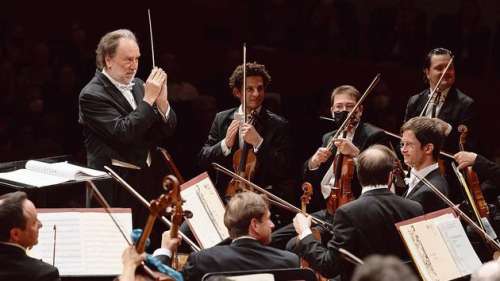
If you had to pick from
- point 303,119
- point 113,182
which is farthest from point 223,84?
point 113,182

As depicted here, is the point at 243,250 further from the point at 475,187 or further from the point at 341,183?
the point at 475,187

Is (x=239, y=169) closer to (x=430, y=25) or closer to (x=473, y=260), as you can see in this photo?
(x=473, y=260)

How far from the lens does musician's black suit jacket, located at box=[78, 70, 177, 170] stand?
17.0 feet

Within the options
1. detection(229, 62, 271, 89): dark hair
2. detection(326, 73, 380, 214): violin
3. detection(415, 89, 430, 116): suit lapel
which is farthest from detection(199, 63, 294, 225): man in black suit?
detection(415, 89, 430, 116): suit lapel

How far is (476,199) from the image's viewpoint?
5398mm

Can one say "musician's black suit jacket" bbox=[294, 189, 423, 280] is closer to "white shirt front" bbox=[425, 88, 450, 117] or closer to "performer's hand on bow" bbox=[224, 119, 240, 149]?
"performer's hand on bow" bbox=[224, 119, 240, 149]

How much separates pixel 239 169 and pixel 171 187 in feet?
5.95

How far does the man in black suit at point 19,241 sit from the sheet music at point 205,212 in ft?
3.14

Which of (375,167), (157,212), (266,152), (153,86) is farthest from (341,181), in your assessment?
(157,212)

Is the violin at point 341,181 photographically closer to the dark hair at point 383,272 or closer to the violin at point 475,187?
the violin at point 475,187

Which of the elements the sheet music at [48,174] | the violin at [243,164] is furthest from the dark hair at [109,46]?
the violin at [243,164]

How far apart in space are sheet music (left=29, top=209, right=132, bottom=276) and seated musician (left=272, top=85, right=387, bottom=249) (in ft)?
4.68

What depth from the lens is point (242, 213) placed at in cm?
411

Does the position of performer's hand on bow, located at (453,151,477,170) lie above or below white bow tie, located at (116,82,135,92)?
below
